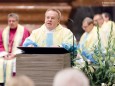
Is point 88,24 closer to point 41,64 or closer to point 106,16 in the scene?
point 106,16

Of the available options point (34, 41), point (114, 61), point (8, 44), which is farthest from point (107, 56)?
point (8, 44)

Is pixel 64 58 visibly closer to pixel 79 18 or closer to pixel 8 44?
pixel 8 44

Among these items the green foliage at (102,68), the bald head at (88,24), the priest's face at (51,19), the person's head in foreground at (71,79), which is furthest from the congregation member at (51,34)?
the bald head at (88,24)

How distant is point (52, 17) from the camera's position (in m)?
6.63

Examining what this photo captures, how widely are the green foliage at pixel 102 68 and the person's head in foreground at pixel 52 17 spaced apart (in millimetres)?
1465

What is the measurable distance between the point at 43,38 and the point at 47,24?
0.21 meters

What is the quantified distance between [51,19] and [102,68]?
174cm

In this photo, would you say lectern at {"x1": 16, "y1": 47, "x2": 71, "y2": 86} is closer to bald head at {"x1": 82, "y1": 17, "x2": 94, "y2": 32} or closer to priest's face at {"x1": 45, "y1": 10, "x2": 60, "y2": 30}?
priest's face at {"x1": 45, "y1": 10, "x2": 60, "y2": 30}

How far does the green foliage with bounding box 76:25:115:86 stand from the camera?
16.5ft

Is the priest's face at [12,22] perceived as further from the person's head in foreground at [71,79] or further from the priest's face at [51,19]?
the person's head in foreground at [71,79]

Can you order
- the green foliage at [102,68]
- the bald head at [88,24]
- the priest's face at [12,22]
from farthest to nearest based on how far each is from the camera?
1. the bald head at [88,24]
2. the priest's face at [12,22]
3. the green foliage at [102,68]

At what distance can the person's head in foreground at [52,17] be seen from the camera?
661 centimetres

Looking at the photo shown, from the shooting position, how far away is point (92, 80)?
5082 mm

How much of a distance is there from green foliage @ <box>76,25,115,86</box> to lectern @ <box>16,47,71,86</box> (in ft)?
0.86
